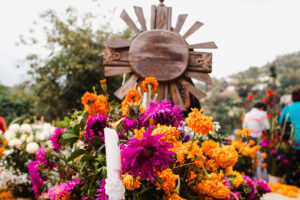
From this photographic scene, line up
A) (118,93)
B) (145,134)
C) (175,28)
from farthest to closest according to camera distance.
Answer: (175,28)
(118,93)
(145,134)

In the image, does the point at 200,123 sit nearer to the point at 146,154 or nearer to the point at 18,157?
the point at 146,154

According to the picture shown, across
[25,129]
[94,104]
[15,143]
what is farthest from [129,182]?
[25,129]

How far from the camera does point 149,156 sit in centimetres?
52

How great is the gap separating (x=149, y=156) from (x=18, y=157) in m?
1.85

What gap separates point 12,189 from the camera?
185 centimetres

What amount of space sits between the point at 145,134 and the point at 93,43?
605 cm

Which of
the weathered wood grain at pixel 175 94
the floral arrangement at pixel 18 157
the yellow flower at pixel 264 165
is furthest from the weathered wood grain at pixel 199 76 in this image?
the yellow flower at pixel 264 165

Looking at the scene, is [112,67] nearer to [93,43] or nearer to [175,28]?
[175,28]

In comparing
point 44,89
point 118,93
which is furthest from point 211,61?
point 44,89

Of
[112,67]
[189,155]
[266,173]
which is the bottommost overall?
[266,173]

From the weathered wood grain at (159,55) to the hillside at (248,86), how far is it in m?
9.68

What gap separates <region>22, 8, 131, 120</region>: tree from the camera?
5.54m

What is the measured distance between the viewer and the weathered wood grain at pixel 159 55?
1.38 m

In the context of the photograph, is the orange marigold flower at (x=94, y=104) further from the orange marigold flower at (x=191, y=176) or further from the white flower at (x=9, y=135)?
the white flower at (x=9, y=135)
